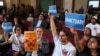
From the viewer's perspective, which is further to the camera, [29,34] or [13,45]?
[13,45]

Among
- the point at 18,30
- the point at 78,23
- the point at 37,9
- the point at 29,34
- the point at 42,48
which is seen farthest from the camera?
the point at 37,9

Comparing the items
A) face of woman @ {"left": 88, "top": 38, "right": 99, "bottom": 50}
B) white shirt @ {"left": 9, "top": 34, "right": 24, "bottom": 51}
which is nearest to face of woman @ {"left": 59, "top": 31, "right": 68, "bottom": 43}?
face of woman @ {"left": 88, "top": 38, "right": 99, "bottom": 50}

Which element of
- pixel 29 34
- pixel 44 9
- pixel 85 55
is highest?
pixel 29 34

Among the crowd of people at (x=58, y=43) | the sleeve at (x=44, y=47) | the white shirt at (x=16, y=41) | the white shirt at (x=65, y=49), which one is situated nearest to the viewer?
the crowd of people at (x=58, y=43)

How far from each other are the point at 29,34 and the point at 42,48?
970mm

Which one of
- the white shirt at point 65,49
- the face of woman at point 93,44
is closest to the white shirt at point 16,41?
the white shirt at point 65,49

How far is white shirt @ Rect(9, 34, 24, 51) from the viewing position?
457 centimetres

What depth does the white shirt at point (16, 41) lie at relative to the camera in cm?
457

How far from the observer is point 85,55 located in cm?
298

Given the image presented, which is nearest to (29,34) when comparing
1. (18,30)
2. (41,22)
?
(18,30)

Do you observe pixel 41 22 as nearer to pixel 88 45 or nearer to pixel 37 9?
pixel 88 45

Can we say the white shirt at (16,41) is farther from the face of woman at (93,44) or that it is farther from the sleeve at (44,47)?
the face of woman at (93,44)

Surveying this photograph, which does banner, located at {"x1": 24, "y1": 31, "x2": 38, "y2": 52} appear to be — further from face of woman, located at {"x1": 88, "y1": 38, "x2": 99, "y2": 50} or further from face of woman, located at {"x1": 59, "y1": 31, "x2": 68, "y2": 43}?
face of woman, located at {"x1": 88, "y1": 38, "x2": 99, "y2": 50}

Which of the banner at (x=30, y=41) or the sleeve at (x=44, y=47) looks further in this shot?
the sleeve at (x=44, y=47)
